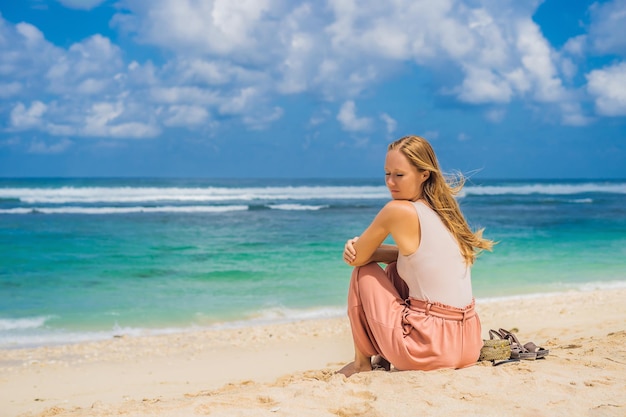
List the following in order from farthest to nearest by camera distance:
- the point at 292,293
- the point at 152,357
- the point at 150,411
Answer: the point at 292,293 < the point at 152,357 < the point at 150,411

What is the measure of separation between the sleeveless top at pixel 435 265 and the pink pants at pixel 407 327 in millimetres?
71

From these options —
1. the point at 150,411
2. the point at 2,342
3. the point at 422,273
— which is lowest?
the point at 2,342

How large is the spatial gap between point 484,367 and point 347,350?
2491 millimetres

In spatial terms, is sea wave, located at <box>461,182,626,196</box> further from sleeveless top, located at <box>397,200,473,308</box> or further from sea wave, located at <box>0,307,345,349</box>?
sleeveless top, located at <box>397,200,473,308</box>

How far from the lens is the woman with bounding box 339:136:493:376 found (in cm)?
347

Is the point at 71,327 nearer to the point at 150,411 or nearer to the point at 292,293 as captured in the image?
the point at 292,293

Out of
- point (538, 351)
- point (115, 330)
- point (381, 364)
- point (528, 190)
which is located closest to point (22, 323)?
point (115, 330)

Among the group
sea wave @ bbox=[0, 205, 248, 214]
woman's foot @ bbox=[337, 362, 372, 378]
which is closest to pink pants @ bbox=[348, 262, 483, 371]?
woman's foot @ bbox=[337, 362, 372, 378]

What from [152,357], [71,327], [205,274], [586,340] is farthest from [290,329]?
[205,274]

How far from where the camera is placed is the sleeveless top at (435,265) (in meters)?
3.46

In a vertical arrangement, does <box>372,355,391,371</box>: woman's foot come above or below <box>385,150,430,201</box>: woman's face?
below

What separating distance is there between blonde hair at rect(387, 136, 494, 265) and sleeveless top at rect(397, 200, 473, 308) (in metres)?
0.05

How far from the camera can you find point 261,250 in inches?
530

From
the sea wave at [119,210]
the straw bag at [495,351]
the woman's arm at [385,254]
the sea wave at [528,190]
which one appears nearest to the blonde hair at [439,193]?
the woman's arm at [385,254]
